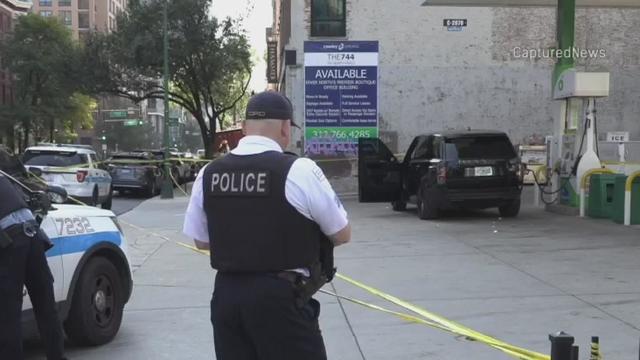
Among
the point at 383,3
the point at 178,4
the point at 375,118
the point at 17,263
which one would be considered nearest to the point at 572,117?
the point at 375,118

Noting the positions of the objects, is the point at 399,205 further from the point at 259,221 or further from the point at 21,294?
the point at 259,221

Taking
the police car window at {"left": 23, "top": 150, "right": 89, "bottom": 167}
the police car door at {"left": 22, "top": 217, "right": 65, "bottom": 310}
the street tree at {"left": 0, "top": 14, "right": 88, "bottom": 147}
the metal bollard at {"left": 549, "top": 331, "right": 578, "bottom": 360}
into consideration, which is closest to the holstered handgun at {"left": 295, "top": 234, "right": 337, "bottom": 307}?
the metal bollard at {"left": 549, "top": 331, "right": 578, "bottom": 360}

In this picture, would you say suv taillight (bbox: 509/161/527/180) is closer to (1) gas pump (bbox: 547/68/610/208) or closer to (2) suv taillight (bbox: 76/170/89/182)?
(1) gas pump (bbox: 547/68/610/208)

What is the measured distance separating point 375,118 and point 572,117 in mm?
7972

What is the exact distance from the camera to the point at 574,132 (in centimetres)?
1460

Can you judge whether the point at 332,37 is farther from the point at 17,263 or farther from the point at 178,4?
the point at 17,263

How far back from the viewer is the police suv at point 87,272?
4.94 meters

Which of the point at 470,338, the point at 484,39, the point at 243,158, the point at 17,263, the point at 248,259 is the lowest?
the point at 470,338

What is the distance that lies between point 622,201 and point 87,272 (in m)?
9.94

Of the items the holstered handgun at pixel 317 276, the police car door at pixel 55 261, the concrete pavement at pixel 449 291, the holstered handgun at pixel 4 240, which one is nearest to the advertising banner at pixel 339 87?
the concrete pavement at pixel 449 291

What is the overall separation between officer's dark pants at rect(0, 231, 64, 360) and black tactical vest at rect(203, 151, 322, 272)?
1702mm

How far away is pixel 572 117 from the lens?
1473cm

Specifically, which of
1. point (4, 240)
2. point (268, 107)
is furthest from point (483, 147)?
point (268, 107)

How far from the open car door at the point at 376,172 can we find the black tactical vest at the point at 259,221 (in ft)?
36.5
